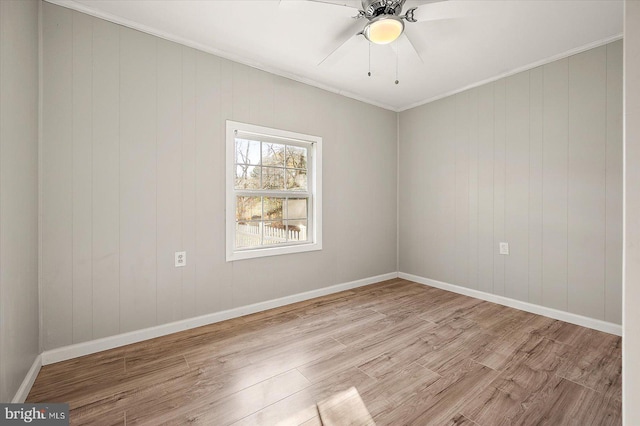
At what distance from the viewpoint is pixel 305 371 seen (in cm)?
185

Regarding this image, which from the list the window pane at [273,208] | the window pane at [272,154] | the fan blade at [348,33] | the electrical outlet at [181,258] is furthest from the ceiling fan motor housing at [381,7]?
the electrical outlet at [181,258]

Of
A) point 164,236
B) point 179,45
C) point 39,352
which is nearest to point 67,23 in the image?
point 179,45

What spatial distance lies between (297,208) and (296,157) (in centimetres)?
61

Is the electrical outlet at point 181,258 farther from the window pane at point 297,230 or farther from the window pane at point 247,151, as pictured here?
the window pane at point 297,230

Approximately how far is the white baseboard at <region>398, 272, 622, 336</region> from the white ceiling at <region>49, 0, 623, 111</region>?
2.49 metres

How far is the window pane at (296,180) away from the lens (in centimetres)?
322

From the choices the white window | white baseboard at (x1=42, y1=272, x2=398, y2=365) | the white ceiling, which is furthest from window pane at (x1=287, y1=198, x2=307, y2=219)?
the white ceiling

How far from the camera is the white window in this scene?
277cm

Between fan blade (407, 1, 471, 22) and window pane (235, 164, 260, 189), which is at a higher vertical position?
fan blade (407, 1, 471, 22)

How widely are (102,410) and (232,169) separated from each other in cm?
196

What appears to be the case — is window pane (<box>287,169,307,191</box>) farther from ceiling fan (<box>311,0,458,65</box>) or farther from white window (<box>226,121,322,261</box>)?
ceiling fan (<box>311,0,458,65</box>)

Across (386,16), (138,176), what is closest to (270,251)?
(138,176)

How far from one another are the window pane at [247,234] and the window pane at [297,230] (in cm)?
39

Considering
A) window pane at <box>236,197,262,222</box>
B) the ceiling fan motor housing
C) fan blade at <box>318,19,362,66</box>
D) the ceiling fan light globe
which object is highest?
fan blade at <box>318,19,362,66</box>
